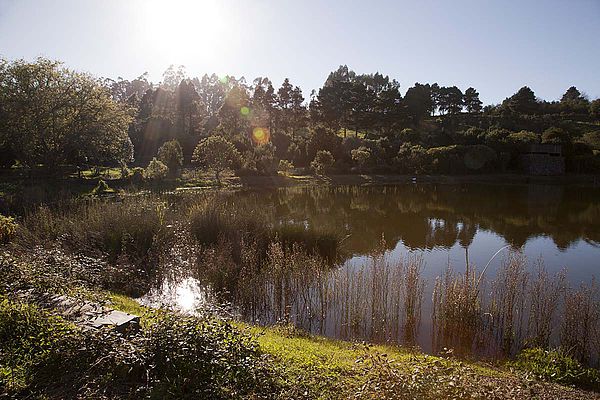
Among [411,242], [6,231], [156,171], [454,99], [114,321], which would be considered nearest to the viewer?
[114,321]

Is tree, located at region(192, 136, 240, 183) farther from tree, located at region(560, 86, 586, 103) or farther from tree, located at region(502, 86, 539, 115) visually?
tree, located at region(560, 86, 586, 103)

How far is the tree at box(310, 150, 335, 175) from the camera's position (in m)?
41.9

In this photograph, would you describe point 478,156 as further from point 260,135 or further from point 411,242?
point 411,242

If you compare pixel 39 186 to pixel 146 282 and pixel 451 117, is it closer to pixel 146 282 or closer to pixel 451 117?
pixel 146 282

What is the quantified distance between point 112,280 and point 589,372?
9.49 meters

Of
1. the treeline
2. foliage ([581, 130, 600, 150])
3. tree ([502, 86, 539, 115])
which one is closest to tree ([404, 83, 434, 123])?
the treeline

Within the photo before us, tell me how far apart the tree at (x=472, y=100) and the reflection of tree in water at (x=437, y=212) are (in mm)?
30703

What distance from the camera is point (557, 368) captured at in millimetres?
6461

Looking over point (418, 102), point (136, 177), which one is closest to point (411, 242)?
point (136, 177)

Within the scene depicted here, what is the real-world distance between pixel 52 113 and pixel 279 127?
3790 cm

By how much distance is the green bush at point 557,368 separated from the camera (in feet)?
20.5

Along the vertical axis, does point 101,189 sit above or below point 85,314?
above

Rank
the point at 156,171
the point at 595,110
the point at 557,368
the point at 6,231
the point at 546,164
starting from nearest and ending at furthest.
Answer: the point at 557,368, the point at 6,231, the point at 156,171, the point at 546,164, the point at 595,110

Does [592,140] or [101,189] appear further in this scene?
[592,140]
